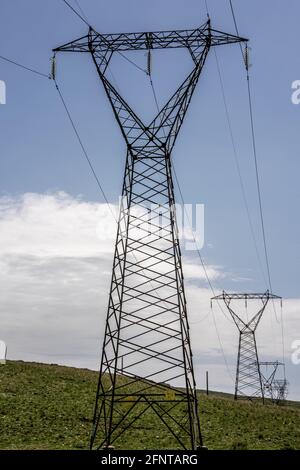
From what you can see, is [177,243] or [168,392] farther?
[177,243]

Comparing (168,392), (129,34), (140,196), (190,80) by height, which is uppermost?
(129,34)

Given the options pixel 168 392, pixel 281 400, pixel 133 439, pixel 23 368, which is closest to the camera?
pixel 168 392

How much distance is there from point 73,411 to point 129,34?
25.2 meters

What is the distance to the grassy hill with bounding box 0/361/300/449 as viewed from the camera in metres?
29.0

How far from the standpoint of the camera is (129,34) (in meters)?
22.8

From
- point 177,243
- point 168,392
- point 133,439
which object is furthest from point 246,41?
point 133,439

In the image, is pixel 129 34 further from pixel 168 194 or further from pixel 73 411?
pixel 73 411

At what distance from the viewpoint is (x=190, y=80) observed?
2328cm

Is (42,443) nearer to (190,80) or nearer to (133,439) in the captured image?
(133,439)

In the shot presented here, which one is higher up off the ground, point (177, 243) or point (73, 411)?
point (177, 243)

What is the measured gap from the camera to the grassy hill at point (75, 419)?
1141 inches

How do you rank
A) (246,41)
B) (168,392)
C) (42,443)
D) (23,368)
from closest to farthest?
(168,392) < (246,41) < (42,443) < (23,368)

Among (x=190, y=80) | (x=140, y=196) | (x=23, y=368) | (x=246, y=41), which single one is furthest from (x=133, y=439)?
(x=23, y=368)

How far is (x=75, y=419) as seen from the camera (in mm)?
35156
